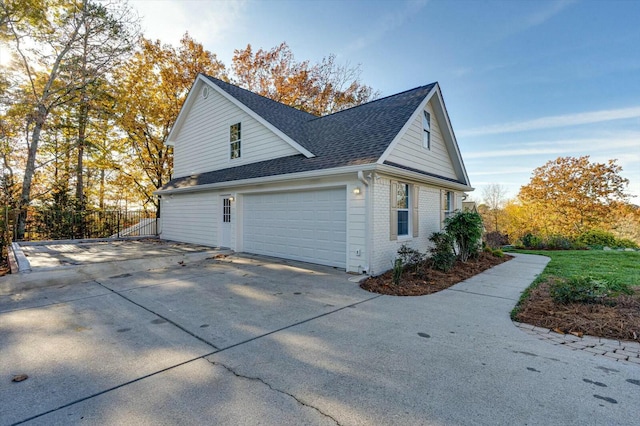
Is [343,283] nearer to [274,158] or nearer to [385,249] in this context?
[385,249]

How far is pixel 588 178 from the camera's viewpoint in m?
18.9

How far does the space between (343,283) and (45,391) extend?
15.9ft

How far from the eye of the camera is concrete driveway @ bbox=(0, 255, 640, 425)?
7.50 feet

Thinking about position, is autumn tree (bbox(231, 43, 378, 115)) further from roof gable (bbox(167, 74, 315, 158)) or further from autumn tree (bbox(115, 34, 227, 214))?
roof gable (bbox(167, 74, 315, 158))

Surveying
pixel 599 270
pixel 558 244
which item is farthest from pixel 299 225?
pixel 558 244

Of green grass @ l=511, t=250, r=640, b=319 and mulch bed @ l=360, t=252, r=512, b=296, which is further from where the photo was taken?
green grass @ l=511, t=250, r=640, b=319

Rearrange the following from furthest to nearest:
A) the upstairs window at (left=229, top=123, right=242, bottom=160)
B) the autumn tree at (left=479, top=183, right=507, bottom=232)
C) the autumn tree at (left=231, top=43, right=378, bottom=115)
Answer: the autumn tree at (left=479, top=183, right=507, bottom=232), the autumn tree at (left=231, top=43, right=378, bottom=115), the upstairs window at (left=229, top=123, right=242, bottom=160)

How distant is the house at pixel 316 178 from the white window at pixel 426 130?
37mm

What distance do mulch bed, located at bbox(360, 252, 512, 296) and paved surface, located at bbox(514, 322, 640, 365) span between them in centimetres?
218

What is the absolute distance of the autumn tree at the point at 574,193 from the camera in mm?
18453

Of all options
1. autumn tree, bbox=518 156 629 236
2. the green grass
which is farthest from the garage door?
autumn tree, bbox=518 156 629 236

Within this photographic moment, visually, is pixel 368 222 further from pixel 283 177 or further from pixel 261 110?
pixel 261 110

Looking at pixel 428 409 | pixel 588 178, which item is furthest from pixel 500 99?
pixel 428 409

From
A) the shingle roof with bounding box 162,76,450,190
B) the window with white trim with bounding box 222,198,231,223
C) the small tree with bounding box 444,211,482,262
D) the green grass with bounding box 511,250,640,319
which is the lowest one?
the green grass with bounding box 511,250,640,319
